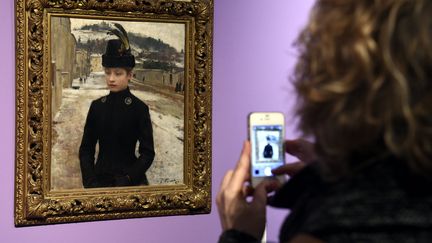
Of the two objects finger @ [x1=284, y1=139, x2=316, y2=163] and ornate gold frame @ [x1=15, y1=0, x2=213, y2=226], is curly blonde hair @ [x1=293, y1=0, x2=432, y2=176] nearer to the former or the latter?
finger @ [x1=284, y1=139, x2=316, y2=163]

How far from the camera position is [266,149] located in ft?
3.08

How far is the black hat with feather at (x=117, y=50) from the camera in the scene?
147 cm

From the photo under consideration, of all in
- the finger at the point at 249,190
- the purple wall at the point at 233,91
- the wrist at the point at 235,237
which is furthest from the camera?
the purple wall at the point at 233,91

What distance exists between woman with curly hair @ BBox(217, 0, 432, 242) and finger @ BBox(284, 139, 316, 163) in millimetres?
293

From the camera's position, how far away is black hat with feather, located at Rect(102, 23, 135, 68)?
1.47 metres

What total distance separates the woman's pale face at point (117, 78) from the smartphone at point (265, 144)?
1.90 feet

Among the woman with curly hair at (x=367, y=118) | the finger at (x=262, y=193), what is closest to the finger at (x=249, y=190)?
the finger at (x=262, y=193)

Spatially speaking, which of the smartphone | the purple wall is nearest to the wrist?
the smartphone

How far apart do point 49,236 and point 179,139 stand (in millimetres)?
424

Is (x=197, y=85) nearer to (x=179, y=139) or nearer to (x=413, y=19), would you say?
(x=179, y=139)

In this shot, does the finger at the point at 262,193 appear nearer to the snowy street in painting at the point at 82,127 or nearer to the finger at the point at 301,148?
the finger at the point at 301,148

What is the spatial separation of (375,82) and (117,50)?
1.09m

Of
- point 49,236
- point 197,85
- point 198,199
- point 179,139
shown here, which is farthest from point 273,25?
point 49,236

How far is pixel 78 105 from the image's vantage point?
1.45 m
